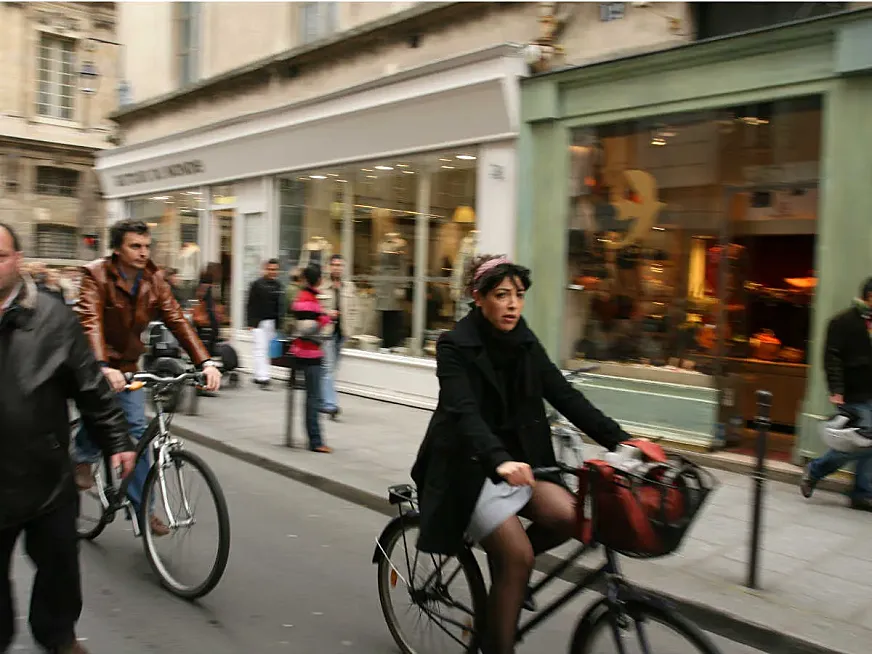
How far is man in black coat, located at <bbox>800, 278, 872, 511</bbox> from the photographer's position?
19.8ft

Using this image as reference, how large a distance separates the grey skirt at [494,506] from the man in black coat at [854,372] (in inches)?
161

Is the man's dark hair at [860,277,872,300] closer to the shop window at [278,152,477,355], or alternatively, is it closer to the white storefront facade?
the white storefront facade

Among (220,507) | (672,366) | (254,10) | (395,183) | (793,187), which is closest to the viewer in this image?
(220,507)

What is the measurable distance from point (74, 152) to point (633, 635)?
31288mm

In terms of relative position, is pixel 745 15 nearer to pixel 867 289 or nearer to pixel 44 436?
pixel 867 289

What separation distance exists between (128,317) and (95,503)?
1.15 m

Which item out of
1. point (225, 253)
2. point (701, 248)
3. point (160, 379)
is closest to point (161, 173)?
point (225, 253)

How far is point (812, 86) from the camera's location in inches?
268

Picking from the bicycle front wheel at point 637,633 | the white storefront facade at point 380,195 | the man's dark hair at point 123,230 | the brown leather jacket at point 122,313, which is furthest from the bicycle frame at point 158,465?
the white storefront facade at point 380,195

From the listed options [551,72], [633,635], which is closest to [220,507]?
[633,635]

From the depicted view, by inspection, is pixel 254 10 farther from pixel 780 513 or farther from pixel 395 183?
pixel 780 513

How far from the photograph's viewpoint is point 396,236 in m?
11.4

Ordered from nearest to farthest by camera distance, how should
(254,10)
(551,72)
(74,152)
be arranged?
(551,72), (254,10), (74,152)

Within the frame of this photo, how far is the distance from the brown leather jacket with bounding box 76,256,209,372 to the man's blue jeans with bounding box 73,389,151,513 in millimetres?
237
